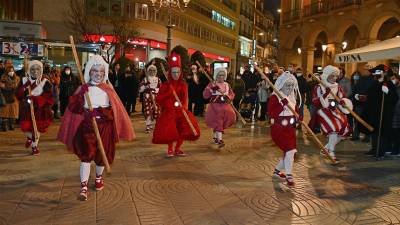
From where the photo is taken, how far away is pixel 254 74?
54.7 feet

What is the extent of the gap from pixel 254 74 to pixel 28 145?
30.4ft

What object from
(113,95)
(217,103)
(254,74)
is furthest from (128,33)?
(113,95)

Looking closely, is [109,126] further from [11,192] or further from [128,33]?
[128,33]

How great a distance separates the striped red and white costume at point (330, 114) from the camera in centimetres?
910

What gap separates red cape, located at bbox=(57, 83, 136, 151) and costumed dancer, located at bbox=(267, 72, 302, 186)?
2.34 m

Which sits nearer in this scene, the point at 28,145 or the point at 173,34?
the point at 28,145

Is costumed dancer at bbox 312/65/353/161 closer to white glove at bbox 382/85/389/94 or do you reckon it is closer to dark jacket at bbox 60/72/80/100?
white glove at bbox 382/85/389/94

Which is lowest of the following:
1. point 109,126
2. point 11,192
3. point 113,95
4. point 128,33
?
point 11,192

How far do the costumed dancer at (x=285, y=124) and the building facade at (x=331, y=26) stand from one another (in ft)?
61.9

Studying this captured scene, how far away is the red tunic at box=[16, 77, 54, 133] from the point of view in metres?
9.02

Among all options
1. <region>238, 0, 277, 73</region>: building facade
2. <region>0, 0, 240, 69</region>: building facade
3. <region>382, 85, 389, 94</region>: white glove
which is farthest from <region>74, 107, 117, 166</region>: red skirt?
<region>238, 0, 277, 73</region>: building facade

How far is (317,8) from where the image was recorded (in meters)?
32.7

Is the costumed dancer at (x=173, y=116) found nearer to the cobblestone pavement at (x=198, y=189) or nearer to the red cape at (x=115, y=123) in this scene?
the cobblestone pavement at (x=198, y=189)

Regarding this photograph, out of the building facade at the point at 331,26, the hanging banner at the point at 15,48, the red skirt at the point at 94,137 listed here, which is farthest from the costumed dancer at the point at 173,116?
the building facade at the point at 331,26
